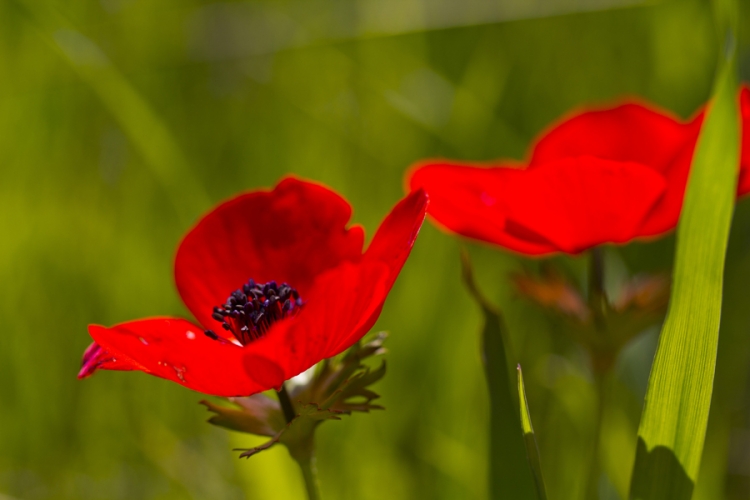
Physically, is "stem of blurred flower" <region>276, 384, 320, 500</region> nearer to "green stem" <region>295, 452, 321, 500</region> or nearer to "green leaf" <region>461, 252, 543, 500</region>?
"green stem" <region>295, 452, 321, 500</region>

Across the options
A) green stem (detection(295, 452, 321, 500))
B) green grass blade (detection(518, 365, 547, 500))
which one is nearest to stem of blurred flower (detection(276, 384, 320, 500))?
green stem (detection(295, 452, 321, 500))

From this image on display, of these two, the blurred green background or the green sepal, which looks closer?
the green sepal

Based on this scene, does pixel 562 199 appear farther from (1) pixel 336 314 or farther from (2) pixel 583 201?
(1) pixel 336 314

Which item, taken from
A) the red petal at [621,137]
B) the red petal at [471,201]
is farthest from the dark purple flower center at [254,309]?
the red petal at [621,137]

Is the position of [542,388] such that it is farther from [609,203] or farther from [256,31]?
[256,31]

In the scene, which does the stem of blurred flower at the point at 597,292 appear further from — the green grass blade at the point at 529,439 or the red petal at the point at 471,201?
the green grass blade at the point at 529,439

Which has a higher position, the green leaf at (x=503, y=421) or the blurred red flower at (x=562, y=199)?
the blurred red flower at (x=562, y=199)
